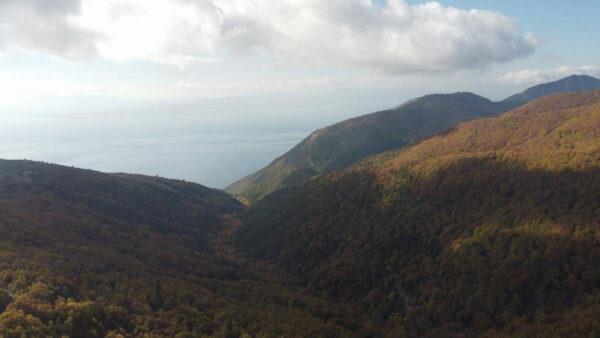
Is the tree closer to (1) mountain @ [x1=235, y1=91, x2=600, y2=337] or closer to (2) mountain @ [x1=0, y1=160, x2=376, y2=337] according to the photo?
(2) mountain @ [x1=0, y1=160, x2=376, y2=337]

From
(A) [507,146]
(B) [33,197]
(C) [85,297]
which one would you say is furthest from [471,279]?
(B) [33,197]

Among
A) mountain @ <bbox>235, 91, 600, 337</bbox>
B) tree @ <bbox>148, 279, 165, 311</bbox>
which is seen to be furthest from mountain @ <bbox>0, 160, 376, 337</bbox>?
mountain @ <bbox>235, 91, 600, 337</bbox>

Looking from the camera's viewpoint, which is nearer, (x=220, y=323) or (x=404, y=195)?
(x=220, y=323)

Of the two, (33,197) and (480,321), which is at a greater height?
(33,197)

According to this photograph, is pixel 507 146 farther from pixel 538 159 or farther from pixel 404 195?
pixel 404 195

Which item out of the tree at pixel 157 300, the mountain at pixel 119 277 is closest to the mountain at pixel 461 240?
the mountain at pixel 119 277

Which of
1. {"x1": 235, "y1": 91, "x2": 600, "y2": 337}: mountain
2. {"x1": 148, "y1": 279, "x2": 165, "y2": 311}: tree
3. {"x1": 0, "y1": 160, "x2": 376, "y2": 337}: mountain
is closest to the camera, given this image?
{"x1": 0, "y1": 160, "x2": 376, "y2": 337}: mountain

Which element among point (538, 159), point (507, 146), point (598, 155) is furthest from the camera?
point (507, 146)

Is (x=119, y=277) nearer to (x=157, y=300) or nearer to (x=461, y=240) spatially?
(x=157, y=300)
